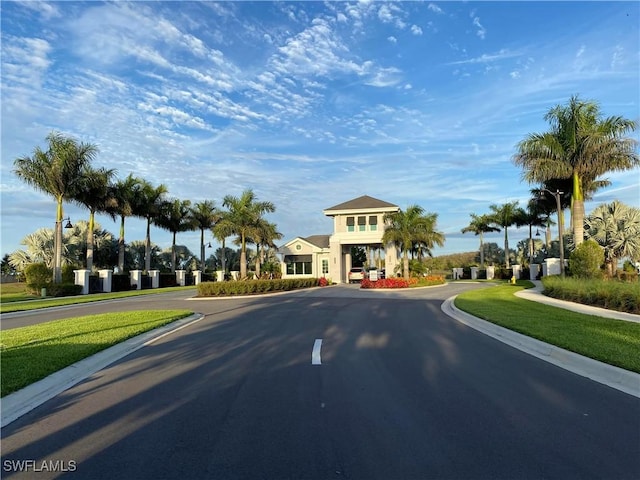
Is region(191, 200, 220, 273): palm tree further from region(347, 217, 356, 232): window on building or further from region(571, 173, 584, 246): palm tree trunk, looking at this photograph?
region(571, 173, 584, 246): palm tree trunk

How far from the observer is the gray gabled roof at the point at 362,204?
44.8 metres

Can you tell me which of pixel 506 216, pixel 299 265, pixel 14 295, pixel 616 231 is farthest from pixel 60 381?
pixel 506 216

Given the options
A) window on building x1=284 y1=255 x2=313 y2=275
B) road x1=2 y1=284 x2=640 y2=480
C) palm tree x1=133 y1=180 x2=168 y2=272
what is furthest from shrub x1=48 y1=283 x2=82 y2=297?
road x1=2 y1=284 x2=640 y2=480

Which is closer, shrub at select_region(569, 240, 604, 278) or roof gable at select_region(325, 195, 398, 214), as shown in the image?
shrub at select_region(569, 240, 604, 278)

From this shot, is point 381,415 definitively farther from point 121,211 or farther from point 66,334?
point 121,211

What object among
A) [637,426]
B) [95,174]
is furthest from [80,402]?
[95,174]

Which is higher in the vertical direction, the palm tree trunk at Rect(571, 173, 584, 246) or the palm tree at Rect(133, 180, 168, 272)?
the palm tree at Rect(133, 180, 168, 272)

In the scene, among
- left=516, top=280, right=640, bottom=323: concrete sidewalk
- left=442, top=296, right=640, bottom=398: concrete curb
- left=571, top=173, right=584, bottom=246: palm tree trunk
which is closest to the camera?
left=442, top=296, right=640, bottom=398: concrete curb

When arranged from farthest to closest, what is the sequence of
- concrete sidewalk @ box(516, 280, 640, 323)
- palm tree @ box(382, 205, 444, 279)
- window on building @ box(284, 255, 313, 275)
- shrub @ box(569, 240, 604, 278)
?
1. window on building @ box(284, 255, 313, 275)
2. palm tree @ box(382, 205, 444, 279)
3. shrub @ box(569, 240, 604, 278)
4. concrete sidewalk @ box(516, 280, 640, 323)

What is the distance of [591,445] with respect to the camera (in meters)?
4.52

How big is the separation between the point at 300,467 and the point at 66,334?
29.9ft

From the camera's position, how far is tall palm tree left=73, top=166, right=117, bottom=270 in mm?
35062

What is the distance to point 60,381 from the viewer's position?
6949mm

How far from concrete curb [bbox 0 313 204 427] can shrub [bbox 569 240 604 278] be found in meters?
21.5
